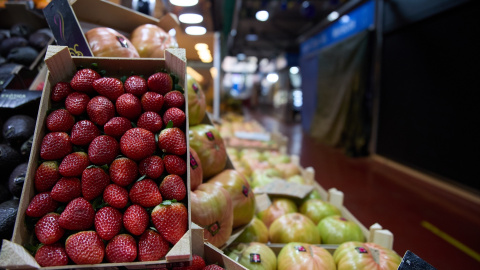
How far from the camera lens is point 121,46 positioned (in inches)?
54.8

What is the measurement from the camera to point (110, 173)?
2.84 ft

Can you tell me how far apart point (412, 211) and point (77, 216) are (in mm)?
3611

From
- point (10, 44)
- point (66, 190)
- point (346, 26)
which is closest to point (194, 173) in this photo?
point (66, 190)

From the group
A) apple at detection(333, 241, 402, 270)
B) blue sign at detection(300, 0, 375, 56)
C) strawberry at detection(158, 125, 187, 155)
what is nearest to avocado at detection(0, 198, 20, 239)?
strawberry at detection(158, 125, 187, 155)

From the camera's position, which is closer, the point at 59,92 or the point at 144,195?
the point at 144,195

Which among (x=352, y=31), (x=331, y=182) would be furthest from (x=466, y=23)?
(x=352, y=31)

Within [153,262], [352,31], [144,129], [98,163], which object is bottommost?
[153,262]

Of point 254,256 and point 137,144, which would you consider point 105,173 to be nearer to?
point 137,144

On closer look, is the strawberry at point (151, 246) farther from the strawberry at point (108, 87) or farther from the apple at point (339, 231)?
the apple at point (339, 231)

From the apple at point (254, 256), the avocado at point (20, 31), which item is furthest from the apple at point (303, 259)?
the avocado at point (20, 31)

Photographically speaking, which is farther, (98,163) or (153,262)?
(98,163)

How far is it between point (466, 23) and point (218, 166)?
3.99 meters

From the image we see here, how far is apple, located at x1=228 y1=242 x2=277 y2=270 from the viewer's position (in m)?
1.25

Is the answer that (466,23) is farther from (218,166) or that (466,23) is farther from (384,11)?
(218,166)
